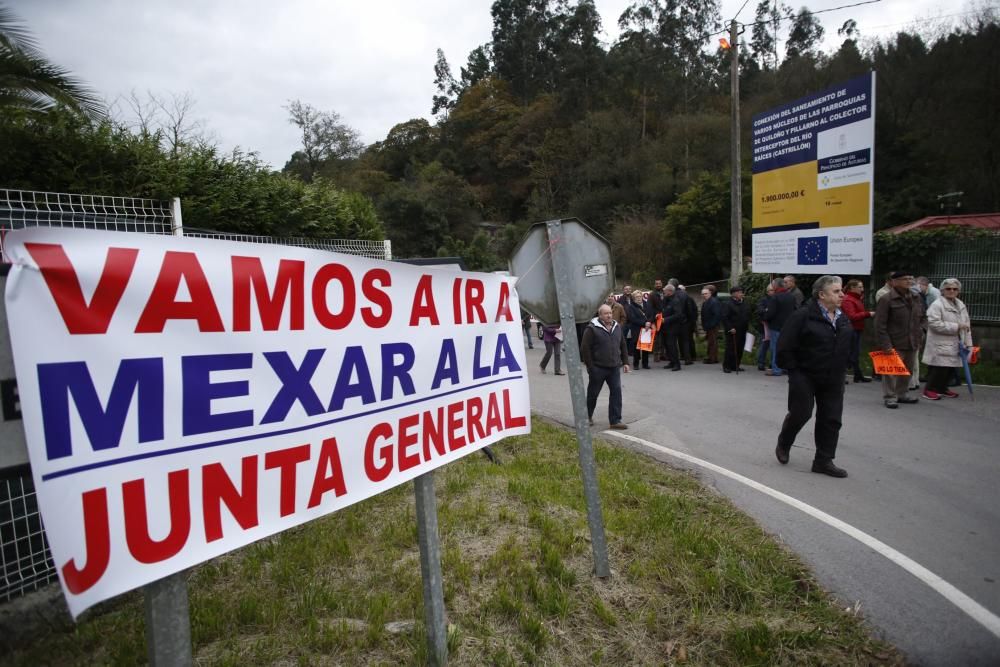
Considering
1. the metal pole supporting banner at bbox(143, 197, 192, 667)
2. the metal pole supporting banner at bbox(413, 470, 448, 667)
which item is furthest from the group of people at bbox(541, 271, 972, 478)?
the metal pole supporting banner at bbox(143, 197, 192, 667)

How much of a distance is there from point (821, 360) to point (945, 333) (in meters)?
4.12

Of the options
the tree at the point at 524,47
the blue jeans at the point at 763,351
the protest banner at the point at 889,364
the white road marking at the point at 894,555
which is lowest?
the white road marking at the point at 894,555

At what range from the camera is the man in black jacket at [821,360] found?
5.56m

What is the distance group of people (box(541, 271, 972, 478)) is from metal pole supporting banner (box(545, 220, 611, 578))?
286 cm

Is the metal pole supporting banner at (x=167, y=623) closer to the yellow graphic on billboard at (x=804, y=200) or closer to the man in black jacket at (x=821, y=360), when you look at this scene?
the man in black jacket at (x=821, y=360)

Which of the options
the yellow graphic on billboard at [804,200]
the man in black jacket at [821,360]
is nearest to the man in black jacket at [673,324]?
the yellow graphic on billboard at [804,200]

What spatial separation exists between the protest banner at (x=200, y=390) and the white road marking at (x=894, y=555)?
10.5ft

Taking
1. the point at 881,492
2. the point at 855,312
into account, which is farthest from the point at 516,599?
the point at 855,312

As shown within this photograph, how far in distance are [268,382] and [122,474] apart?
1.77 feet

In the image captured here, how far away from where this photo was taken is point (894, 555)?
4043mm

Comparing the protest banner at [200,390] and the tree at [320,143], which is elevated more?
the tree at [320,143]

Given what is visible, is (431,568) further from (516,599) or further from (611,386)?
(611,386)

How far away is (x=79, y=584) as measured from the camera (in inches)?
63.4

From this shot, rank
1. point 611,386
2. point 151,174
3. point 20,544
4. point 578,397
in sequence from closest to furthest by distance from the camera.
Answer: point 20,544, point 578,397, point 151,174, point 611,386
